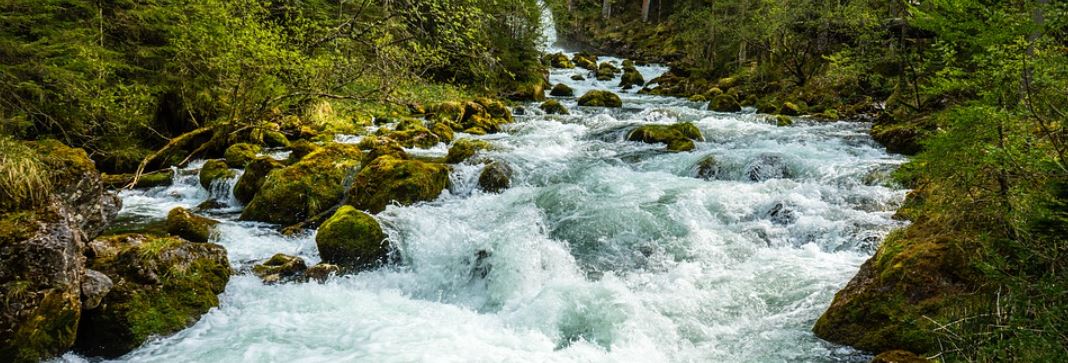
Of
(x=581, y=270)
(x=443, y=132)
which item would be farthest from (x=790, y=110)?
(x=581, y=270)

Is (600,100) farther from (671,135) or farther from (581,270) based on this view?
(581,270)

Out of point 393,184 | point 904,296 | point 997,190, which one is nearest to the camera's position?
point 997,190

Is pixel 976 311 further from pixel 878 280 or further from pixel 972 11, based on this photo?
pixel 972 11

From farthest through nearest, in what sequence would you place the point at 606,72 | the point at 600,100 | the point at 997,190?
the point at 606,72
the point at 600,100
the point at 997,190

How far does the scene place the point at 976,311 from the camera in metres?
3.86

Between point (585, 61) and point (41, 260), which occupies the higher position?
point (585, 61)

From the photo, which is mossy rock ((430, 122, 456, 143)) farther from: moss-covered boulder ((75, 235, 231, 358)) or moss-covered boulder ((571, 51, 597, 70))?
moss-covered boulder ((571, 51, 597, 70))

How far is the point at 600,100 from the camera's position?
24844 millimetres

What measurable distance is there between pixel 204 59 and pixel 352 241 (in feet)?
18.7

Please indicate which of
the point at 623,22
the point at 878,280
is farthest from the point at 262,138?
the point at 623,22

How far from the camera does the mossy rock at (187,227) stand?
A: 7.86 metres

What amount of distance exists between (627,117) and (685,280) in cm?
1437

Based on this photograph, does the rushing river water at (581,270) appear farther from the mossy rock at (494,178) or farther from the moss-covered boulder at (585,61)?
the moss-covered boulder at (585,61)

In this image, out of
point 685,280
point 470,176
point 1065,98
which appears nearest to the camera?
point 1065,98
